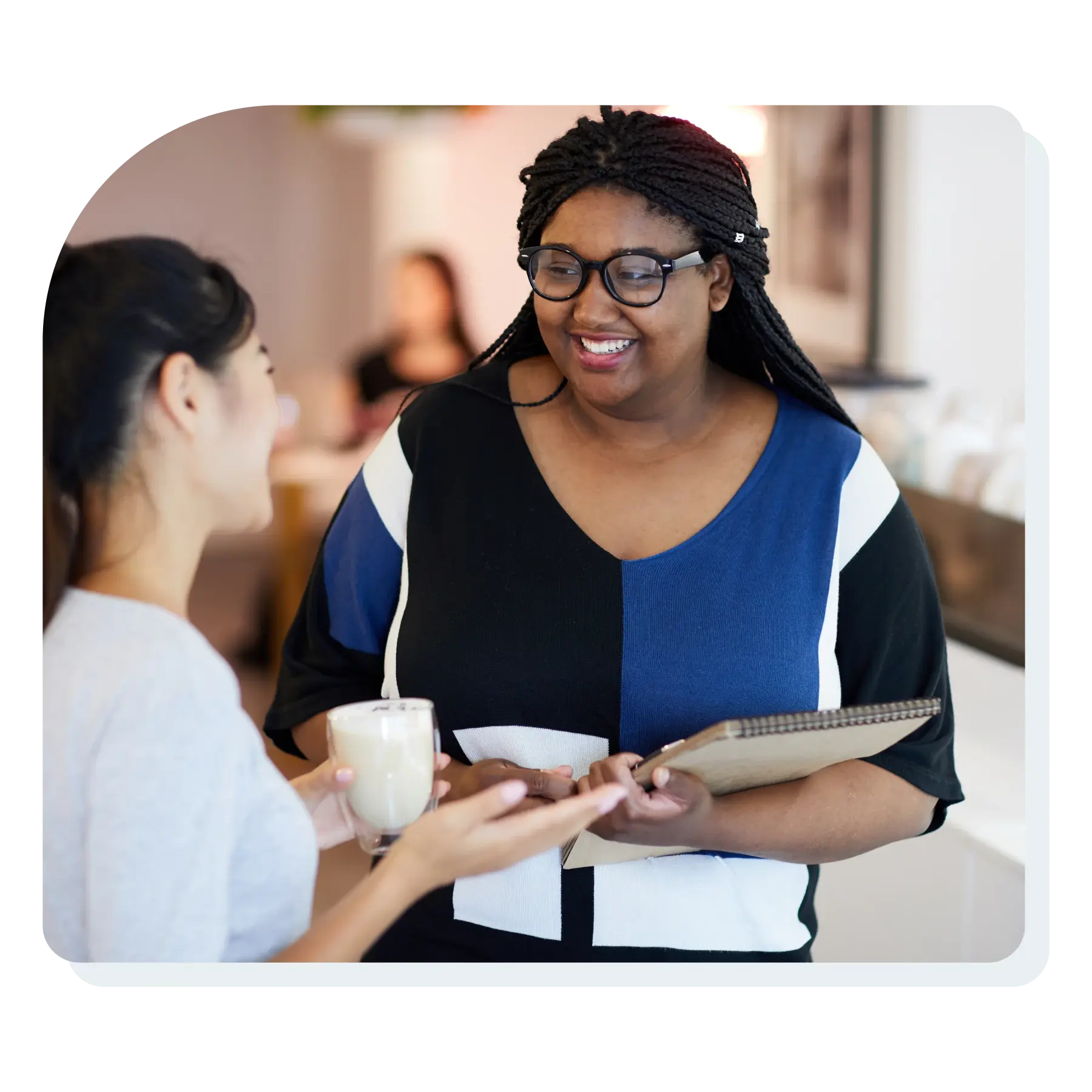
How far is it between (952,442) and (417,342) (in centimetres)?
243

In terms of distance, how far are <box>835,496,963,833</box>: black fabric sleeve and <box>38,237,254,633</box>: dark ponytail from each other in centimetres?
69

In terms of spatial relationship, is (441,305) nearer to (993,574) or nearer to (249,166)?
(249,166)

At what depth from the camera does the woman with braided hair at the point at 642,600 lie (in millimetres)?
1387

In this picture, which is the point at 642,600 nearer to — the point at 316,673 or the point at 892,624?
the point at 892,624

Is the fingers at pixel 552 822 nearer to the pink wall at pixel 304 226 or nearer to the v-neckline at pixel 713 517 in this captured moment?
the v-neckline at pixel 713 517

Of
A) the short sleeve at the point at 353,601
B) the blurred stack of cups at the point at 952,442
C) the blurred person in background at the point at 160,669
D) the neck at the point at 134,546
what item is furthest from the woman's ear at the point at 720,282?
the blurred stack of cups at the point at 952,442

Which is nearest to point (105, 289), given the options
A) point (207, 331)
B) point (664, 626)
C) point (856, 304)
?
point (207, 331)

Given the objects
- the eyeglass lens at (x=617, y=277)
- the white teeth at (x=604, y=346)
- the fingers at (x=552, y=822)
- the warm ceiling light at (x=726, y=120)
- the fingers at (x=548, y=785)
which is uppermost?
the warm ceiling light at (x=726, y=120)

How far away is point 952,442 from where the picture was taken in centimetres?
230

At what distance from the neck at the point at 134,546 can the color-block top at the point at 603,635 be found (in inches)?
13.3

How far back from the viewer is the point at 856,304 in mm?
2561

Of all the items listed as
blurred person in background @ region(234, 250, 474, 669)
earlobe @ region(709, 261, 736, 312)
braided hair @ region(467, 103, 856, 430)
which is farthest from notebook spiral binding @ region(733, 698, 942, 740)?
blurred person in background @ region(234, 250, 474, 669)

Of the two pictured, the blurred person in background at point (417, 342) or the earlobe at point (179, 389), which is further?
the blurred person in background at point (417, 342)

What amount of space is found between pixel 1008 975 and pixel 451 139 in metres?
3.90
